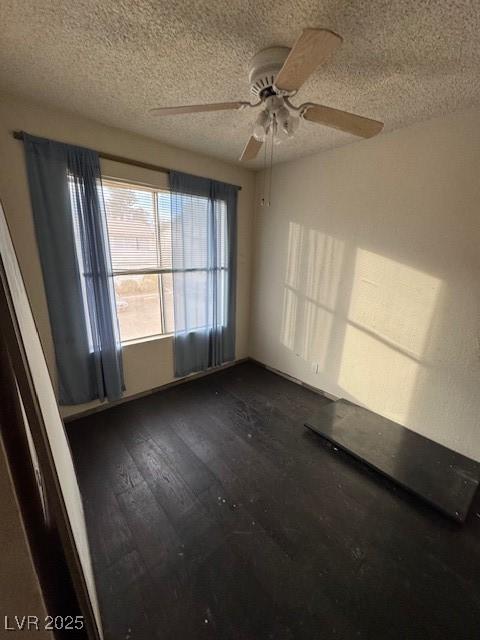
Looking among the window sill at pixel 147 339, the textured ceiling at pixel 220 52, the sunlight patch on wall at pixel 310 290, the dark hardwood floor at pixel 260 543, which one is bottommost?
the dark hardwood floor at pixel 260 543

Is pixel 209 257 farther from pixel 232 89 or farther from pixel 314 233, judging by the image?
pixel 232 89

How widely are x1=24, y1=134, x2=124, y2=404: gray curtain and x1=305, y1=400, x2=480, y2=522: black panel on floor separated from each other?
6.67 ft

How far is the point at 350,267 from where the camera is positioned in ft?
8.20

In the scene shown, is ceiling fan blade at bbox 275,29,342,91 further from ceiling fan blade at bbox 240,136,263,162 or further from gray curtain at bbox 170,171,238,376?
gray curtain at bbox 170,171,238,376

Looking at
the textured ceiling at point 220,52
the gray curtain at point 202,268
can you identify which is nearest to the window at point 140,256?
the gray curtain at point 202,268

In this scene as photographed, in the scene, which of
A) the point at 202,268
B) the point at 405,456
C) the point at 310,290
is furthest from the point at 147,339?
the point at 405,456

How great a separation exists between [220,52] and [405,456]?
9.28 ft

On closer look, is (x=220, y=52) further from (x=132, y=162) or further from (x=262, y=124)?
(x=132, y=162)

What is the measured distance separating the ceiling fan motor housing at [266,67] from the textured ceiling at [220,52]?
0.09 feet

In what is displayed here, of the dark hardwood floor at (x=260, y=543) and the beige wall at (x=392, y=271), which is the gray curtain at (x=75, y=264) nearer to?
the dark hardwood floor at (x=260, y=543)

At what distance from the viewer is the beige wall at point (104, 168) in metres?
1.81

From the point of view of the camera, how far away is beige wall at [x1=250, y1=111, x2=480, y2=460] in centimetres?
189

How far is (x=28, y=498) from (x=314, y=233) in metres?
2.82

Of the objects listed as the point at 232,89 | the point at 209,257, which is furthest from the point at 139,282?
the point at 232,89
